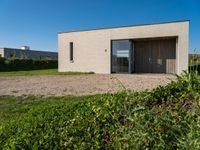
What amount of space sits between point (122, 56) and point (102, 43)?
2234 mm

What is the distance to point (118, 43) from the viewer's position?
1928 centimetres

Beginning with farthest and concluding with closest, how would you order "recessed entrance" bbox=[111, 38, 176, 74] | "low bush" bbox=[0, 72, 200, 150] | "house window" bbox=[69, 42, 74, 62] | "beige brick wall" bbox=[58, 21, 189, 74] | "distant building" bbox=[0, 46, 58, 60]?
"distant building" bbox=[0, 46, 58, 60] < "house window" bbox=[69, 42, 74, 62] < "recessed entrance" bbox=[111, 38, 176, 74] < "beige brick wall" bbox=[58, 21, 189, 74] < "low bush" bbox=[0, 72, 200, 150]

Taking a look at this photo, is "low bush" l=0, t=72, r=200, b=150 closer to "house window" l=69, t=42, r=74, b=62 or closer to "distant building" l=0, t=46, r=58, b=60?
"house window" l=69, t=42, r=74, b=62

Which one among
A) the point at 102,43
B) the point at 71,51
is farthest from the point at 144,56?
the point at 71,51

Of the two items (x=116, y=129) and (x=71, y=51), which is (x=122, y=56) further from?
(x=116, y=129)

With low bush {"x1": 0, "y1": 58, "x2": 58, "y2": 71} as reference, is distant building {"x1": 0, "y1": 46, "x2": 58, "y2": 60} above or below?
above

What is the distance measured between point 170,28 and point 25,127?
1568cm

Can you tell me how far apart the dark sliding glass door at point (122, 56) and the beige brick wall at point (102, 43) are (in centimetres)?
49

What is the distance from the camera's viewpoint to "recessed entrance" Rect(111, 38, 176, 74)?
18469 mm

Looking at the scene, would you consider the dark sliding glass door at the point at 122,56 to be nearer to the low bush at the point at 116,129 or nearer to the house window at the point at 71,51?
the house window at the point at 71,51

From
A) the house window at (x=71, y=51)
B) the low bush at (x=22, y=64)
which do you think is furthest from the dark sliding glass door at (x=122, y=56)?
the low bush at (x=22, y=64)

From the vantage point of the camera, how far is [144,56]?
64.0ft

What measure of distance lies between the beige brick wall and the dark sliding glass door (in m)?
0.49

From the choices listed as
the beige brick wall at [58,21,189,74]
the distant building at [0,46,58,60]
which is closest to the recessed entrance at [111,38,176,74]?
the beige brick wall at [58,21,189,74]
